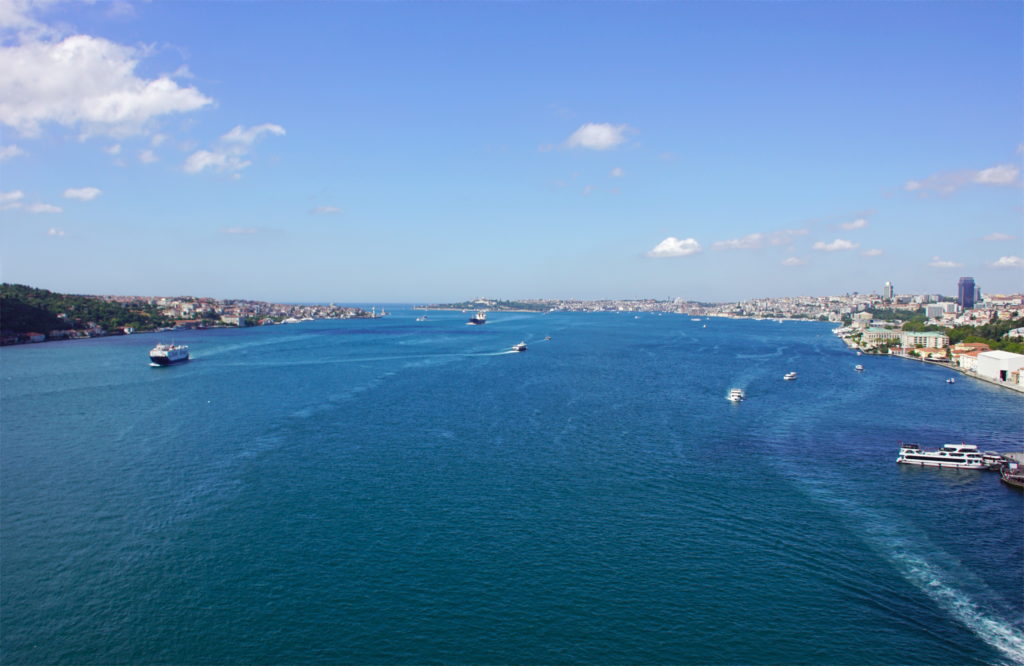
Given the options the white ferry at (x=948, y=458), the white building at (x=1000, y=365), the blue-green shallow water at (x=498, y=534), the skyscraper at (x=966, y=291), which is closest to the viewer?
the blue-green shallow water at (x=498, y=534)

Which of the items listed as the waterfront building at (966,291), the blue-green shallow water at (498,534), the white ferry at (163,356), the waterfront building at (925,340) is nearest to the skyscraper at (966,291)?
the waterfront building at (966,291)

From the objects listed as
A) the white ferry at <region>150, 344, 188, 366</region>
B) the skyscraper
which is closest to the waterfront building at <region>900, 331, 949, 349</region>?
the white ferry at <region>150, 344, 188, 366</region>

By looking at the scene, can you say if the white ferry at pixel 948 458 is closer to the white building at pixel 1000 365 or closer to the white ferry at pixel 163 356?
the white building at pixel 1000 365

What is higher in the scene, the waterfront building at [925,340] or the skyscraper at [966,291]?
the skyscraper at [966,291]

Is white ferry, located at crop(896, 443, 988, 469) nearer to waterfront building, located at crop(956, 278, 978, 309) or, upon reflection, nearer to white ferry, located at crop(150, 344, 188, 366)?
white ferry, located at crop(150, 344, 188, 366)

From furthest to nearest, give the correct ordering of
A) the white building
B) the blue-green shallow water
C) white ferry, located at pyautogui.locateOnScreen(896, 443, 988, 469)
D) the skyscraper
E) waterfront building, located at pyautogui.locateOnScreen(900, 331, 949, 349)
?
1. the skyscraper
2. waterfront building, located at pyautogui.locateOnScreen(900, 331, 949, 349)
3. the white building
4. white ferry, located at pyautogui.locateOnScreen(896, 443, 988, 469)
5. the blue-green shallow water

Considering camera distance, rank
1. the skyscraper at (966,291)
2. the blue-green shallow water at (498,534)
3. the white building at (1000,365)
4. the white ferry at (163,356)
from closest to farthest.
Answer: the blue-green shallow water at (498,534)
the white building at (1000,365)
the white ferry at (163,356)
the skyscraper at (966,291)

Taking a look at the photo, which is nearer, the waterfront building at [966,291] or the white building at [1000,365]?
the white building at [1000,365]
